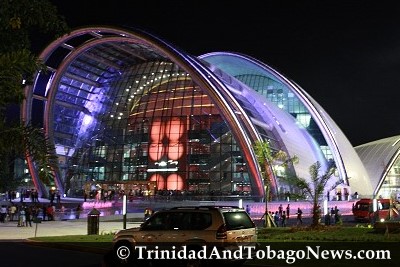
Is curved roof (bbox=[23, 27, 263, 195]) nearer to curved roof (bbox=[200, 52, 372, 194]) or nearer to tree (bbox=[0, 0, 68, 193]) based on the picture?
Result: curved roof (bbox=[200, 52, 372, 194])

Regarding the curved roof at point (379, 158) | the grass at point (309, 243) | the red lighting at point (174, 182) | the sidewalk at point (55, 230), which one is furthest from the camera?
the curved roof at point (379, 158)

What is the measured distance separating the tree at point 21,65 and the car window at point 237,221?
6.78 meters

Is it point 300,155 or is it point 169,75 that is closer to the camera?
point 300,155

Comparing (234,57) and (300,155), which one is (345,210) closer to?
(300,155)

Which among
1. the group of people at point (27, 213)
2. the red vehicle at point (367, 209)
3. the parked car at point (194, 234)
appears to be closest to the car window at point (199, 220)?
the parked car at point (194, 234)

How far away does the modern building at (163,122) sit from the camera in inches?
2299

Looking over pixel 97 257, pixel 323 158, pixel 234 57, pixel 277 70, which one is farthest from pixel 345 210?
pixel 97 257

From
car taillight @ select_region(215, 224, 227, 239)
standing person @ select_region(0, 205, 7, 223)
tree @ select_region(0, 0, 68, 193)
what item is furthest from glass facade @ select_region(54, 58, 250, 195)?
tree @ select_region(0, 0, 68, 193)

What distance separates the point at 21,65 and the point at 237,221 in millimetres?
8782

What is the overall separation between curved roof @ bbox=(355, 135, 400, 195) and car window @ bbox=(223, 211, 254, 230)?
247 ft

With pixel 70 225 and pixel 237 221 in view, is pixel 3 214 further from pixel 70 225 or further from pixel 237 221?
pixel 237 221

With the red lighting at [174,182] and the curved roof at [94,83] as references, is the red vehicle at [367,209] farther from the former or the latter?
the red lighting at [174,182]

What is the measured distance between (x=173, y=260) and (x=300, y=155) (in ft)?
176

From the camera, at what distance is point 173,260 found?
14508mm
